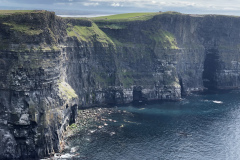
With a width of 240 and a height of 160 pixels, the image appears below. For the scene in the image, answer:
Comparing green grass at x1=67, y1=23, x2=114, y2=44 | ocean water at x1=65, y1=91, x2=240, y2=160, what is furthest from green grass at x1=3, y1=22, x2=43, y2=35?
green grass at x1=67, y1=23, x2=114, y2=44

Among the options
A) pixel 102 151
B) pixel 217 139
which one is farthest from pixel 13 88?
pixel 217 139

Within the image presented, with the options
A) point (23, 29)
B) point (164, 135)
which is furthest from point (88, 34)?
point (164, 135)

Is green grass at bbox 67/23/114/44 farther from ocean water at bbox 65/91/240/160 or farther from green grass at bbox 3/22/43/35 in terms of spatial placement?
green grass at bbox 3/22/43/35

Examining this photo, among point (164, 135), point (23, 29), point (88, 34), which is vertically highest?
point (23, 29)

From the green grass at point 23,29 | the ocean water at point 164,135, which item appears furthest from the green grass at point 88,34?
the green grass at point 23,29

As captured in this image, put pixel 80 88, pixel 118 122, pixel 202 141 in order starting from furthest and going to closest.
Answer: pixel 80 88 → pixel 118 122 → pixel 202 141

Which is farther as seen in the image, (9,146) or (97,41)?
(97,41)

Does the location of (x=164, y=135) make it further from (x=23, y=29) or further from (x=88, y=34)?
(x=88, y=34)

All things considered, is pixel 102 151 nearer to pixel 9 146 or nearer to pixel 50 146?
pixel 50 146
